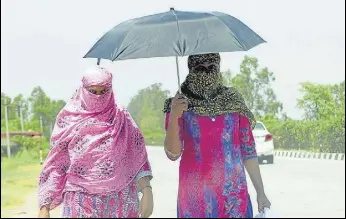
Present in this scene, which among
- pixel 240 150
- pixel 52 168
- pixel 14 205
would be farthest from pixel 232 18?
pixel 14 205

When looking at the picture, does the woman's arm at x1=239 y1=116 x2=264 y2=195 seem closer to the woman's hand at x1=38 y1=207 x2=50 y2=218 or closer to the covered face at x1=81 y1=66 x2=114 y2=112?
the covered face at x1=81 y1=66 x2=114 y2=112

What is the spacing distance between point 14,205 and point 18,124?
43.8 metres

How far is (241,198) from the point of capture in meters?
3.48

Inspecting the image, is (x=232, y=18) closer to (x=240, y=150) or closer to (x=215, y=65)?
(x=215, y=65)

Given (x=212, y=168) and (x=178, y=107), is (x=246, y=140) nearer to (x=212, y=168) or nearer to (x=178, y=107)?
(x=212, y=168)

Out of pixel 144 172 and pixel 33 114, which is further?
pixel 33 114

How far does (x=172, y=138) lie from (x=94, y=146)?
441 millimetres

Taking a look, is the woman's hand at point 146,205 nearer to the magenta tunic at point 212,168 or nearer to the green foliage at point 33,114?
the magenta tunic at point 212,168

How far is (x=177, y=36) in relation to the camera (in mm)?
3436

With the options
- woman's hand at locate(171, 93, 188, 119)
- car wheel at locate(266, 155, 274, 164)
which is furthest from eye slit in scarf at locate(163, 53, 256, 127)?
car wheel at locate(266, 155, 274, 164)

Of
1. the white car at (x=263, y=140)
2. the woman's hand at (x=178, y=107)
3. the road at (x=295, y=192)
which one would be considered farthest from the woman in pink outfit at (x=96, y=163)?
the white car at (x=263, y=140)

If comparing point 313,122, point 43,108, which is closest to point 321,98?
point 313,122

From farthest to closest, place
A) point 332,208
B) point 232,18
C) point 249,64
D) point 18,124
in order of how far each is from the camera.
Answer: point 18,124, point 249,64, point 332,208, point 232,18

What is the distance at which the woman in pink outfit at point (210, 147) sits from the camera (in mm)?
3445
